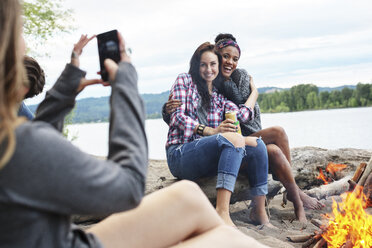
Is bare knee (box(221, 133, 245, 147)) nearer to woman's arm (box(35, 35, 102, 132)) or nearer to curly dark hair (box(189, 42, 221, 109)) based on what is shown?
curly dark hair (box(189, 42, 221, 109))

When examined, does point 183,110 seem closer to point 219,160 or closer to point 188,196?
point 219,160

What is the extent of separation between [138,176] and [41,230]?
10.8 inches

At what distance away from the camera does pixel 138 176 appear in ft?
3.64

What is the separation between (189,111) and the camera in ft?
12.4

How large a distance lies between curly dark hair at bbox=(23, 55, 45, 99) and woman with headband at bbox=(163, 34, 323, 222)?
1.25 m

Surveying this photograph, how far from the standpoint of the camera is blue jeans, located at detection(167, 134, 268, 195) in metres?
3.30

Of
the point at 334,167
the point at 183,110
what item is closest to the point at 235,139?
the point at 183,110

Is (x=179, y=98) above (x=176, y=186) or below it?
above

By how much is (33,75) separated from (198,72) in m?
1.63

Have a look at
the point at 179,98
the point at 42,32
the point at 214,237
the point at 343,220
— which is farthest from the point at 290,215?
the point at 42,32

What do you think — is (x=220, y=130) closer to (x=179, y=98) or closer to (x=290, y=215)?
(x=179, y=98)

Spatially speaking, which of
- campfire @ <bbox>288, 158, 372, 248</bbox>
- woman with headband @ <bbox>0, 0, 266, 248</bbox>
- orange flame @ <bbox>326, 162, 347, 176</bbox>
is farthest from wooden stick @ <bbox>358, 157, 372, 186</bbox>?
woman with headband @ <bbox>0, 0, 266, 248</bbox>

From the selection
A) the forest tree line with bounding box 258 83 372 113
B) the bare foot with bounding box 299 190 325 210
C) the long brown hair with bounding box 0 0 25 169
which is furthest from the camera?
the forest tree line with bounding box 258 83 372 113

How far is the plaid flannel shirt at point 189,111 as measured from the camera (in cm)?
362
